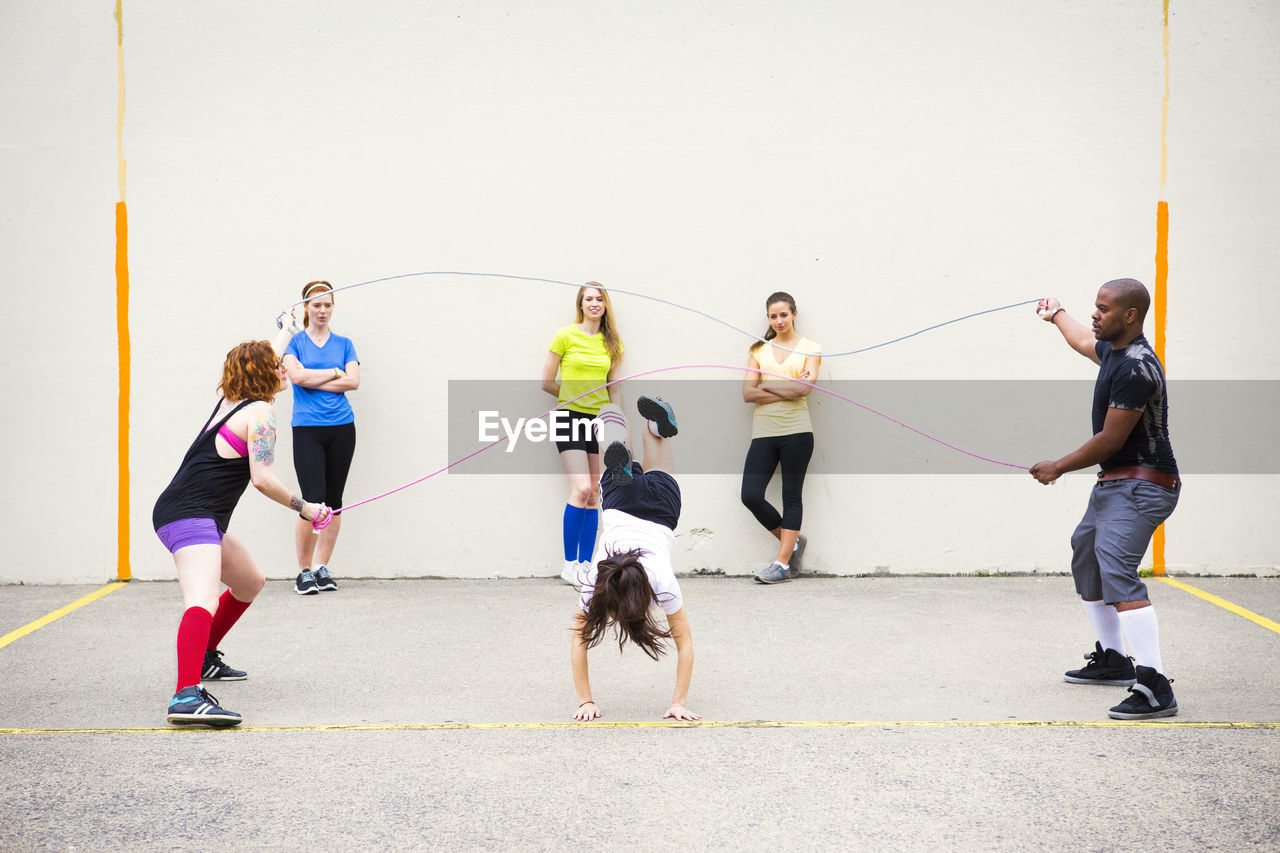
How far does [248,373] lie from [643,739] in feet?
7.23

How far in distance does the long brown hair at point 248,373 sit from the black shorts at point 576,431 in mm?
2571

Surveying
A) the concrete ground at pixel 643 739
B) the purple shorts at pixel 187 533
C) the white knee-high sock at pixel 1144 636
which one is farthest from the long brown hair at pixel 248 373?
the white knee-high sock at pixel 1144 636

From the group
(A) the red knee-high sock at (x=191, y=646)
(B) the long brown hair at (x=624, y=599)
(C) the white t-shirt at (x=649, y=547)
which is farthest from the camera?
(A) the red knee-high sock at (x=191, y=646)

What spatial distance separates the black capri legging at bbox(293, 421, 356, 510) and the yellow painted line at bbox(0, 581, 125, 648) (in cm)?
142

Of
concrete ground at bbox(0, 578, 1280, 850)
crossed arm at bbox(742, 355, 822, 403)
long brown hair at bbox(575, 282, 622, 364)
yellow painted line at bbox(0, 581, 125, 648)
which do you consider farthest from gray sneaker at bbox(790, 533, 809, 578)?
yellow painted line at bbox(0, 581, 125, 648)

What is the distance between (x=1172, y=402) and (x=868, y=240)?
2.31 m

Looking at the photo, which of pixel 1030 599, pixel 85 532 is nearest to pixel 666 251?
pixel 1030 599

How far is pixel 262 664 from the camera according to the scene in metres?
5.11

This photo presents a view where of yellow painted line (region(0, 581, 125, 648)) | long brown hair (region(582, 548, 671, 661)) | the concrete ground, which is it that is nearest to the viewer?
the concrete ground

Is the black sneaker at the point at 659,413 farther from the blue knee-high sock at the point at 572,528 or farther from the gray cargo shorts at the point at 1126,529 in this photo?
the blue knee-high sock at the point at 572,528

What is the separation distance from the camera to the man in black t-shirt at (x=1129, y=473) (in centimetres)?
426

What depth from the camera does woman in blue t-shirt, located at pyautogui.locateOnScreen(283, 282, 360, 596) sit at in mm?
6645

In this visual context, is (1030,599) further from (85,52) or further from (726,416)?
(85,52)

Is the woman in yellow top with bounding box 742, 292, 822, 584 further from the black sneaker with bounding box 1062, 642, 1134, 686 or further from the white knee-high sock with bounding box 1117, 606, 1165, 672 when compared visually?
the white knee-high sock with bounding box 1117, 606, 1165, 672
